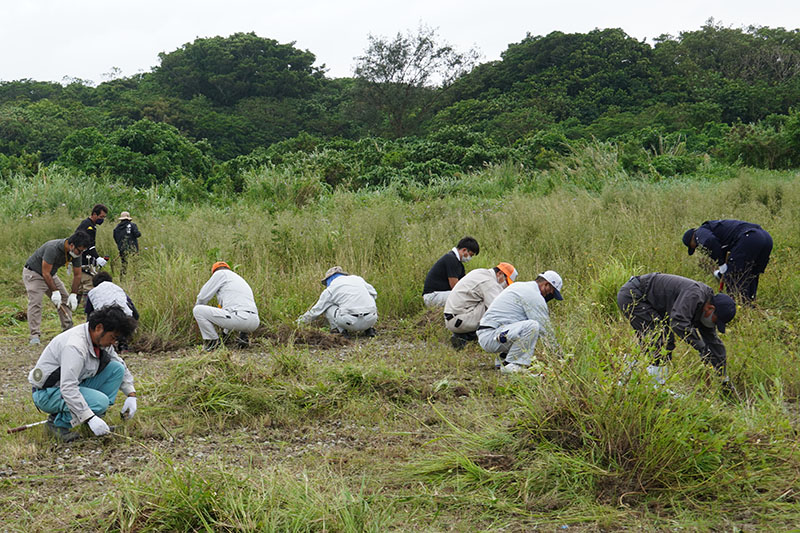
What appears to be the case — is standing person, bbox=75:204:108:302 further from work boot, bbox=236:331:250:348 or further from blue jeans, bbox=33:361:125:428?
blue jeans, bbox=33:361:125:428

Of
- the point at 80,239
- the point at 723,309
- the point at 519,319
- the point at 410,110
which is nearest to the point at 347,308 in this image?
the point at 519,319

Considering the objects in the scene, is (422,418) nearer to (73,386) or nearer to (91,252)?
(73,386)

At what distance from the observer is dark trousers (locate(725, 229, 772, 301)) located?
743 cm

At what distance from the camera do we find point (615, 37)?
32094mm

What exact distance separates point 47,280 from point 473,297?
5228 mm

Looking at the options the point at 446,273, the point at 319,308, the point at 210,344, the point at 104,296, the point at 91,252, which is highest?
the point at 91,252

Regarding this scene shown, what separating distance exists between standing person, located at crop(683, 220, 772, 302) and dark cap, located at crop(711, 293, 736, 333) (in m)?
2.22

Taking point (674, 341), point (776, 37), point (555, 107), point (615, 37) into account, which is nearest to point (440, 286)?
point (674, 341)

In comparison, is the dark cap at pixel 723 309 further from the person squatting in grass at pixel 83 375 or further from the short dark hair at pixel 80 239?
the short dark hair at pixel 80 239

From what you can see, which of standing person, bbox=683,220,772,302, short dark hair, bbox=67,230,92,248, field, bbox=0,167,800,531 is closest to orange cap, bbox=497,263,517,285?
field, bbox=0,167,800,531

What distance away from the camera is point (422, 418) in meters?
5.03

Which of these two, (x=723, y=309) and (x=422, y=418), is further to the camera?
(x=723, y=309)

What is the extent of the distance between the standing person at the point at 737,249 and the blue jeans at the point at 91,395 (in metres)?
6.24

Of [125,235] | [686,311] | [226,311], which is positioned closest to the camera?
[686,311]
